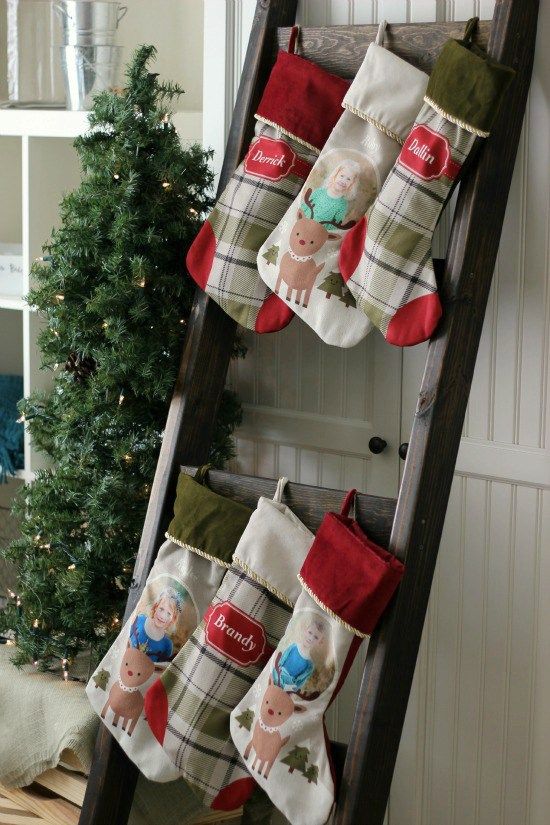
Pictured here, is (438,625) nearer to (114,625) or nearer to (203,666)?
(203,666)

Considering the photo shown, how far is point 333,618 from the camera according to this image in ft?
4.54

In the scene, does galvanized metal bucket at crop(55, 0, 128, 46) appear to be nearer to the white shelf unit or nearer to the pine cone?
the white shelf unit

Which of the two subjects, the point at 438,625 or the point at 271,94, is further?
the point at 438,625

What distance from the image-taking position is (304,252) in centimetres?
150

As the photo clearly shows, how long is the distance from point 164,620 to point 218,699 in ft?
0.52

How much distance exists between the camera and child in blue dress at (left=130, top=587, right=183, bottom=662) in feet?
5.18

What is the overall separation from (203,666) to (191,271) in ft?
2.07

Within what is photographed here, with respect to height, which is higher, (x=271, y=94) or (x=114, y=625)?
(x=271, y=94)

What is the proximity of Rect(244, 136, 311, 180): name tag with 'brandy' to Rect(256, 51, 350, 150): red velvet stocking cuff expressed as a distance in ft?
0.10

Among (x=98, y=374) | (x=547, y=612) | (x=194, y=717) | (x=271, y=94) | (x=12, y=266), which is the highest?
(x=271, y=94)

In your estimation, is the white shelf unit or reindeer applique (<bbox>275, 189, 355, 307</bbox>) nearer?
reindeer applique (<bbox>275, 189, 355, 307</bbox>)

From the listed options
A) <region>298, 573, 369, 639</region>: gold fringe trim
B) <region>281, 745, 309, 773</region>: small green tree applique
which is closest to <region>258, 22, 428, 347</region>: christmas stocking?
<region>298, 573, 369, 639</region>: gold fringe trim

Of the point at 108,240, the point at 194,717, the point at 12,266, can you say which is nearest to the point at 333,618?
the point at 194,717

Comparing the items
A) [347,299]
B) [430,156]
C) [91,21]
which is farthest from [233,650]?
[91,21]
